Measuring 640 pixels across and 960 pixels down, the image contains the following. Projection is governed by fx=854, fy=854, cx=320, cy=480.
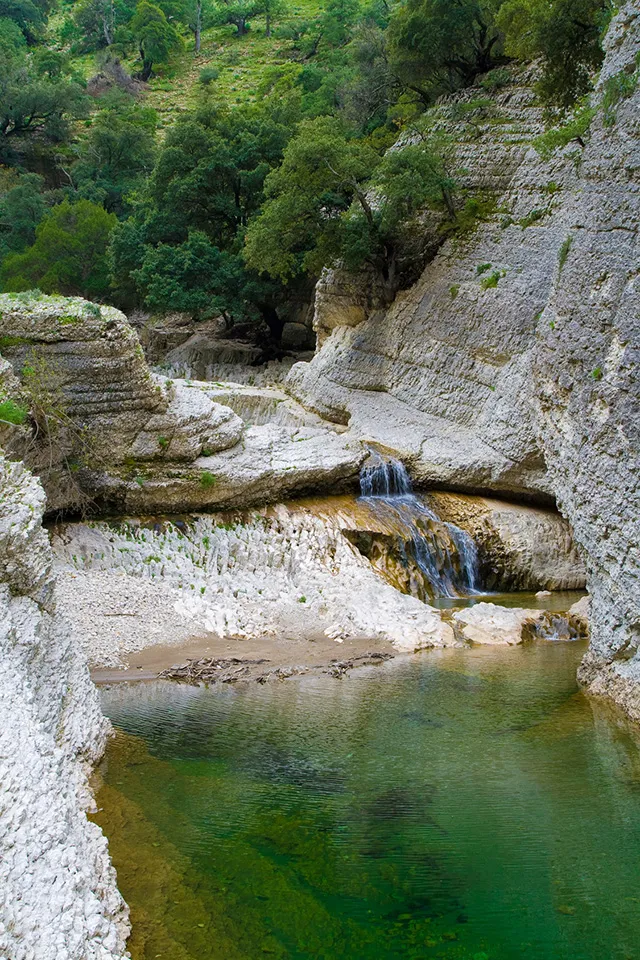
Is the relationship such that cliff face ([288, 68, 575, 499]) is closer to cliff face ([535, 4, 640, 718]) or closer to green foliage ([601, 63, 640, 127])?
cliff face ([535, 4, 640, 718])

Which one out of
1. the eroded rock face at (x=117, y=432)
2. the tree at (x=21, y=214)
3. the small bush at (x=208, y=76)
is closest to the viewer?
the eroded rock face at (x=117, y=432)

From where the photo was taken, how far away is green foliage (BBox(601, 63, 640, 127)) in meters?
11.7

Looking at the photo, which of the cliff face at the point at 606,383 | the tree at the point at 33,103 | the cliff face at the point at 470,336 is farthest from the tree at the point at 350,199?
the tree at the point at 33,103

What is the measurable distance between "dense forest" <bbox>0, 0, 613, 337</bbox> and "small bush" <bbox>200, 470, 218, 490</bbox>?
993 cm

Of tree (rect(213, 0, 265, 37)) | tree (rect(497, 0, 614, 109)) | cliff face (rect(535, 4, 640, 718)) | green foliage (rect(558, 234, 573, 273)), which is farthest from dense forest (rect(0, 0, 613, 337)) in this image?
tree (rect(213, 0, 265, 37))

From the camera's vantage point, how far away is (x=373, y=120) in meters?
36.1

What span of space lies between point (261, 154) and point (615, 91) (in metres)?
24.1

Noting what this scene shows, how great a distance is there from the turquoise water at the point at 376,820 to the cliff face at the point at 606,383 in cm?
119

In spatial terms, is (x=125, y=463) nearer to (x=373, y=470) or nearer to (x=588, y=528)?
(x=373, y=470)

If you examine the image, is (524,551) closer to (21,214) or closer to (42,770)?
(42,770)

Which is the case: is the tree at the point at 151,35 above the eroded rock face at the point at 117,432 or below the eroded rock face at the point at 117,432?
above

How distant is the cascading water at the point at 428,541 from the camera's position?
1786 centimetres

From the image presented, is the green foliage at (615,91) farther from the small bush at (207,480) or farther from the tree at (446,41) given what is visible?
the tree at (446,41)

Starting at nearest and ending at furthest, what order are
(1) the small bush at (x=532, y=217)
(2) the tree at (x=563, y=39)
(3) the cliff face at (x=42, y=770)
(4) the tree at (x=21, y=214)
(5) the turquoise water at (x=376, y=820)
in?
(3) the cliff face at (x=42, y=770)
(5) the turquoise water at (x=376, y=820)
(2) the tree at (x=563, y=39)
(1) the small bush at (x=532, y=217)
(4) the tree at (x=21, y=214)
